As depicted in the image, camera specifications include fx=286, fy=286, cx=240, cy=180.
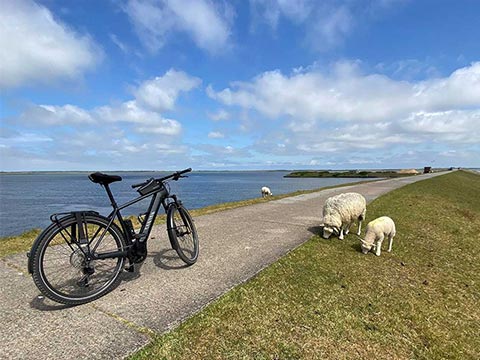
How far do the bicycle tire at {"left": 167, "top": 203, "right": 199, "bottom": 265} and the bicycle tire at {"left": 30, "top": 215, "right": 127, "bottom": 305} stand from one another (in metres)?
0.87

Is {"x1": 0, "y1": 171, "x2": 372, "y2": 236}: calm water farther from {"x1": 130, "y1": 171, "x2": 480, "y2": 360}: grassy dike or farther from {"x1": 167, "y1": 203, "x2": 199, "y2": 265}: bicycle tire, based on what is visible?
{"x1": 130, "y1": 171, "x2": 480, "y2": 360}: grassy dike

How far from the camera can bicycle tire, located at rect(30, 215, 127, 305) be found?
11.6ft

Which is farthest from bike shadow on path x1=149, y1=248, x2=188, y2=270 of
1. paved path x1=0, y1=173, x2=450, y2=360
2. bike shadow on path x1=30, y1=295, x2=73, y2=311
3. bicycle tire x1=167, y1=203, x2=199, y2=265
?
bike shadow on path x1=30, y1=295, x2=73, y2=311

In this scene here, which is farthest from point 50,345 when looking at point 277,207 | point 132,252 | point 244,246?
point 277,207

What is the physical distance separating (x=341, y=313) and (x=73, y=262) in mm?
3706

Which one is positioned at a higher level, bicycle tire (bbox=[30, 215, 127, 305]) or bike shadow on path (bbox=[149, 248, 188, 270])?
bicycle tire (bbox=[30, 215, 127, 305])

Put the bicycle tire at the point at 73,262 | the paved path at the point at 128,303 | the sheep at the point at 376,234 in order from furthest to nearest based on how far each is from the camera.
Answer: the sheep at the point at 376,234 < the bicycle tire at the point at 73,262 < the paved path at the point at 128,303

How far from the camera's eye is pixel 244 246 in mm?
6496

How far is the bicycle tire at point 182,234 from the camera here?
4.92m

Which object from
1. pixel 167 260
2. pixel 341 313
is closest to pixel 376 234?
pixel 341 313

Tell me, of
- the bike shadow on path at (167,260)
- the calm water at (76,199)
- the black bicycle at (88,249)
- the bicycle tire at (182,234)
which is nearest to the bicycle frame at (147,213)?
the black bicycle at (88,249)

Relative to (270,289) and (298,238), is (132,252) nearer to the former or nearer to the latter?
(270,289)

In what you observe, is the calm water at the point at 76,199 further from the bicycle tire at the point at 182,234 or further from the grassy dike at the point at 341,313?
the grassy dike at the point at 341,313

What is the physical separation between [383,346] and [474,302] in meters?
2.71
